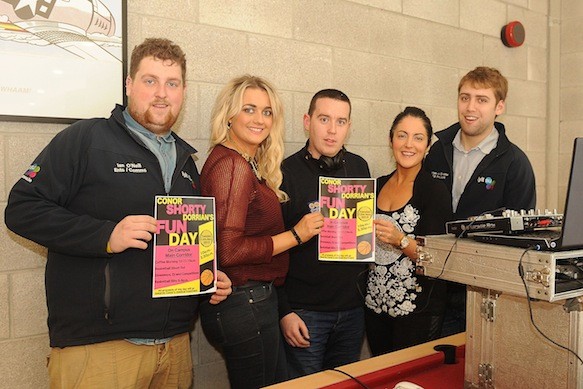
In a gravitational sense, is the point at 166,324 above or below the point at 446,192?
below

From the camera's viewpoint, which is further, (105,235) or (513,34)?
(513,34)

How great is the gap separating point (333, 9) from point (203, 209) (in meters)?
1.77

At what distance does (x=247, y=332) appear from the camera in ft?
6.06

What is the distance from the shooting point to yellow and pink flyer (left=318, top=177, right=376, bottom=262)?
2.01 meters

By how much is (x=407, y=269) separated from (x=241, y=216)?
800 mm

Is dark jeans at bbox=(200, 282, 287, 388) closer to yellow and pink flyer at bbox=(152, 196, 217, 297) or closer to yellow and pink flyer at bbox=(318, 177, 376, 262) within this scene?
yellow and pink flyer at bbox=(152, 196, 217, 297)

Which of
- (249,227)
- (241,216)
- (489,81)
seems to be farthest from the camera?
(489,81)

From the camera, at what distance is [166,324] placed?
168 cm

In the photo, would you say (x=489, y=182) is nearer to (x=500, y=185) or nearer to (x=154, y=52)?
(x=500, y=185)

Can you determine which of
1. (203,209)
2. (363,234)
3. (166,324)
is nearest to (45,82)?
(203,209)

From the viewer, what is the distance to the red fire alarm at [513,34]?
3815mm

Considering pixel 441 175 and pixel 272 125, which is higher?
pixel 272 125

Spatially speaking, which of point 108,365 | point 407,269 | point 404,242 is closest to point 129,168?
point 108,365

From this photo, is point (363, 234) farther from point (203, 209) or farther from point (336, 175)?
point (203, 209)
